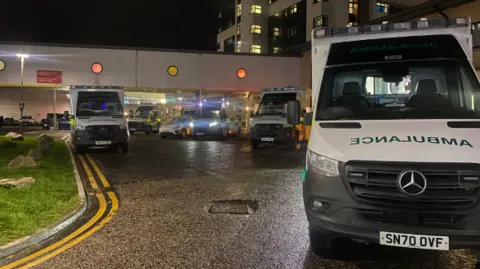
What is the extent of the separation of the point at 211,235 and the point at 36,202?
11.6 feet

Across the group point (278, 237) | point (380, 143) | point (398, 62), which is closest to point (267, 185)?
point (278, 237)

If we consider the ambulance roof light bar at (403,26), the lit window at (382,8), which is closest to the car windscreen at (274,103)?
the ambulance roof light bar at (403,26)

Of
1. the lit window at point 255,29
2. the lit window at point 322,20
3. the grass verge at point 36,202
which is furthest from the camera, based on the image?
the lit window at point 255,29

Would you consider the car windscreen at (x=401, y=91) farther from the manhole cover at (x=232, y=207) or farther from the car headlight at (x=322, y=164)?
the manhole cover at (x=232, y=207)

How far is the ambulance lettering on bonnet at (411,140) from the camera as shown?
160 inches

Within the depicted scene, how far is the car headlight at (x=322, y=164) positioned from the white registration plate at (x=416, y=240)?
29.7 inches

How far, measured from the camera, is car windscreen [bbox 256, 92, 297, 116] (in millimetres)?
19005

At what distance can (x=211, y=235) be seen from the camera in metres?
5.82

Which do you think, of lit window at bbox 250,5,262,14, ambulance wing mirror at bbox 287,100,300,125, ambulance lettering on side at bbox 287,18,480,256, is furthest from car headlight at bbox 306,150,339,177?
lit window at bbox 250,5,262,14

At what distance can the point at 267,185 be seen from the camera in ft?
31.9

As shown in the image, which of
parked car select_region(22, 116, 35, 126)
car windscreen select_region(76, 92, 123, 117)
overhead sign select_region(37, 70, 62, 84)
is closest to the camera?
car windscreen select_region(76, 92, 123, 117)

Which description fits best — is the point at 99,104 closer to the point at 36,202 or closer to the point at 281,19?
the point at 36,202

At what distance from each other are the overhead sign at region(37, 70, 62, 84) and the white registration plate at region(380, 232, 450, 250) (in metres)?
29.8

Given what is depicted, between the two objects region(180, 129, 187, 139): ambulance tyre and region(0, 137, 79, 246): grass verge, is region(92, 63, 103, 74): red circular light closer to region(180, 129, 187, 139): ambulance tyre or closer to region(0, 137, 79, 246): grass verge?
region(180, 129, 187, 139): ambulance tyre
